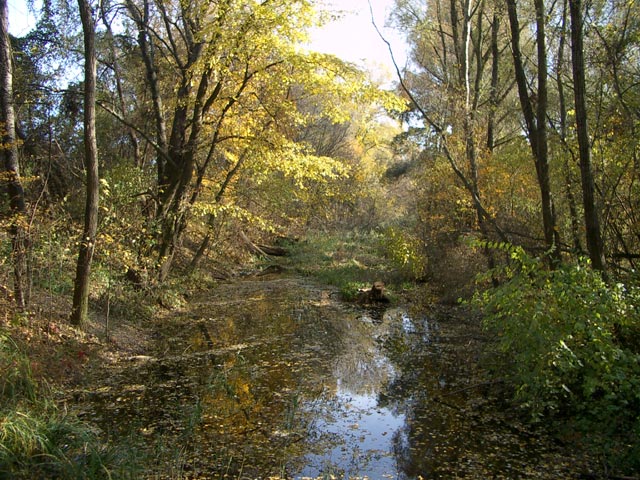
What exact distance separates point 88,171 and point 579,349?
6978 millimetres

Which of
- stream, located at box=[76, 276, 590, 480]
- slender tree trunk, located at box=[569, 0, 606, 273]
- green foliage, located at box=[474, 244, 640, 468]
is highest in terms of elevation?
slender tree trunk, located at box=[569, 0, 606, 273]

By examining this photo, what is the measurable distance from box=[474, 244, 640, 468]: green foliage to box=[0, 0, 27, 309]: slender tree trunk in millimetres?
6248

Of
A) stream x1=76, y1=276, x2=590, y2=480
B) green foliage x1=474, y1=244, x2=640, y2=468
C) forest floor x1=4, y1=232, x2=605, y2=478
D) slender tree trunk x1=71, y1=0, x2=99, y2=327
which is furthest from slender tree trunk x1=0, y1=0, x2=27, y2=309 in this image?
green foliage x1=474, y1=244, x2=640, y2=468

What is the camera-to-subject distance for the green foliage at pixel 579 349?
15.8ft

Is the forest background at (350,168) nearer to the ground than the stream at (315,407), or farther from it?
farther from it

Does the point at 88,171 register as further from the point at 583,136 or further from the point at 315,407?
the point at 583,136

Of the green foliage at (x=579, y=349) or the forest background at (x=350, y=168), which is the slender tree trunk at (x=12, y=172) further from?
the green foliage at (x=579, y=349)

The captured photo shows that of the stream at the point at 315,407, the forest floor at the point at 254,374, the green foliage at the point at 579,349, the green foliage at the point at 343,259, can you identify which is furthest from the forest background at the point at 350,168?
the green foliage at the point at 343,259

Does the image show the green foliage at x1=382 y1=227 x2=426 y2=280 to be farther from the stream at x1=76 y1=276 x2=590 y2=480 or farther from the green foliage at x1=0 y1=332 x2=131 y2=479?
the green foliage at x1=0 y1=332 x2=131 y2=479

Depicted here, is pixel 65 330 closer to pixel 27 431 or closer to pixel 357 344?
pixel 27 431

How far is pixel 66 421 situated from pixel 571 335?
16.3 feet

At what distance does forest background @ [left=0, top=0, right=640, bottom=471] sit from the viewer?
556cm

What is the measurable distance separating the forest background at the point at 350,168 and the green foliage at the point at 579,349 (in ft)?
0.08

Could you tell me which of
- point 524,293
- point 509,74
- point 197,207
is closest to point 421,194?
point 509,74
